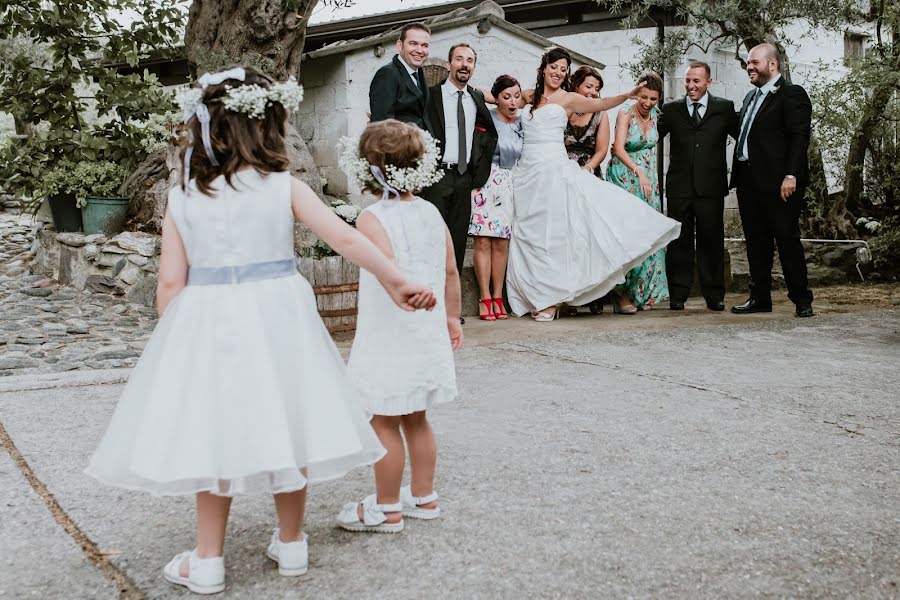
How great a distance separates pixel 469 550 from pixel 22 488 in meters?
1.62

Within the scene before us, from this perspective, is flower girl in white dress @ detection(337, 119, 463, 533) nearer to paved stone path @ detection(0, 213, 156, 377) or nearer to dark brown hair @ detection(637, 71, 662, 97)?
paved stone path @ detection(0, 213, 156, 377)

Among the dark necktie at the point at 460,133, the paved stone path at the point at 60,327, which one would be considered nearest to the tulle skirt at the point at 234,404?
the paved stone path at the point at 60,327

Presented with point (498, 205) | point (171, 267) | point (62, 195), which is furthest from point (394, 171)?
point (62, 195)

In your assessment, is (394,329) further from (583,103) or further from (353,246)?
(583,103)

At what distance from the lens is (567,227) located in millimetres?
7758

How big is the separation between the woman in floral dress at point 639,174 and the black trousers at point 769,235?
0.72 metres

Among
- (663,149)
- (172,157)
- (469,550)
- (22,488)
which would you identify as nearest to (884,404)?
(469,550)

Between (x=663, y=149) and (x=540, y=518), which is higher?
(x=663, y=149)

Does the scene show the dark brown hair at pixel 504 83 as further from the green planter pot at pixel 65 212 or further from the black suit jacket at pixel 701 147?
the green planter pot at pixel 65 212

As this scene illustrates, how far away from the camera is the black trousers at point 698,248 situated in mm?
7992

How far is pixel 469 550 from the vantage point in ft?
9.14

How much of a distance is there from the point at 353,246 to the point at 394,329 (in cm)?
42

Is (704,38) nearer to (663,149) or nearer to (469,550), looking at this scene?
(663,149)

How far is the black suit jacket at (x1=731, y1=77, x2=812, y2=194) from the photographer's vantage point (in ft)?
24.5
